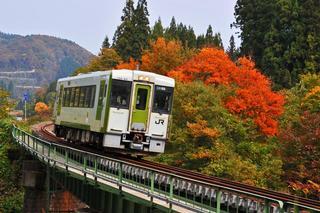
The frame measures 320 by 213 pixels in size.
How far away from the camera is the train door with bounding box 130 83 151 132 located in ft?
72.9

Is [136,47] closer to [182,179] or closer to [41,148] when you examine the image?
[41,148]

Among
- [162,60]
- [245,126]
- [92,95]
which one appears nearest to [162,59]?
[162,60]

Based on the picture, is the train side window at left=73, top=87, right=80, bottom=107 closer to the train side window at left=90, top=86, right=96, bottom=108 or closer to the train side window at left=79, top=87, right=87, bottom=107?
the train side window at left=79, top=87, right=87, bottom=107

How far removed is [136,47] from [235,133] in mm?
37388

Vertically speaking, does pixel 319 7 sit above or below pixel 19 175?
above

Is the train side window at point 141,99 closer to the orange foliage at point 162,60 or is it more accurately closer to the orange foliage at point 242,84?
the orange foliage at point 242,84

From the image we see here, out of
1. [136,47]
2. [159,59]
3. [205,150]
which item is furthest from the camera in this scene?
[136,47]

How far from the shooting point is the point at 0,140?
1490 inches

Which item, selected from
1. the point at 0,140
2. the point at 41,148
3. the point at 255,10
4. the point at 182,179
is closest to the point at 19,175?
the point at 0,140

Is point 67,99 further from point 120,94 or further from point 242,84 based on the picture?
point 242,84

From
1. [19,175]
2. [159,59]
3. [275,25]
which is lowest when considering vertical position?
[19,175]

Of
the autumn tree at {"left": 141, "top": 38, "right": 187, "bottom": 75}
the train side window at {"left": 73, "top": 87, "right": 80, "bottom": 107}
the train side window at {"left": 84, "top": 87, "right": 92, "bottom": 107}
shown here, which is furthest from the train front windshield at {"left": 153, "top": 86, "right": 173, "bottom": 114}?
the autumn tree at {"left": 141, "top": 38, "right": 187, "bottom": 75}

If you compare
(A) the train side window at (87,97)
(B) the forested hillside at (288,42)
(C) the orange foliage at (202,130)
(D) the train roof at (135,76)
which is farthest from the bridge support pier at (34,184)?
(B) the forested hillside at (288,42)

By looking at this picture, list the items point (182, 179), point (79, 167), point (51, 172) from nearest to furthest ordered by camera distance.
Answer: point (182, 179) → point (79, 167) → point (51, 172)
